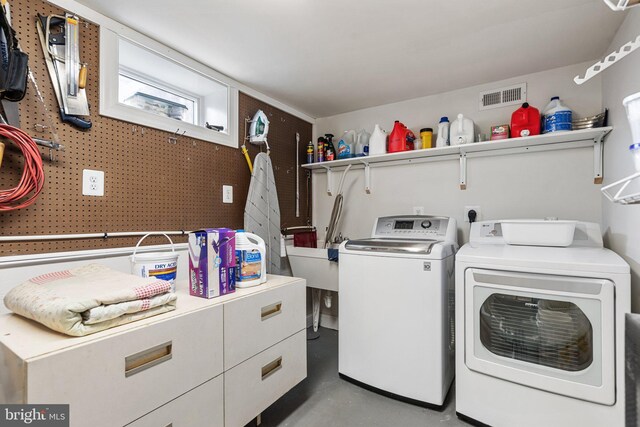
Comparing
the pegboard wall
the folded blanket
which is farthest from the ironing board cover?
the folded blanket

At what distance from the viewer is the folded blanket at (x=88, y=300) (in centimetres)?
93

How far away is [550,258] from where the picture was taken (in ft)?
4.82

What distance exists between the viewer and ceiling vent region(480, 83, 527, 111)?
232cm

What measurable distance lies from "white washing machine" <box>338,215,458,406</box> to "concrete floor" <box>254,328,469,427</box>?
7 centimetres

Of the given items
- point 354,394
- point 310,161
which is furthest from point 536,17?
point 354,394

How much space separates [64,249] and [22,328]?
0.58 m

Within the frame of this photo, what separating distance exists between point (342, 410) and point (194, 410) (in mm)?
975

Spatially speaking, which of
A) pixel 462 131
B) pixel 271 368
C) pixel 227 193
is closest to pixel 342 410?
pixel 271 368

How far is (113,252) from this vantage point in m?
1.66

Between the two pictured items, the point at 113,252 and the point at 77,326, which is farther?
the point at 113,252

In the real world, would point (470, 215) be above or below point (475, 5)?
below

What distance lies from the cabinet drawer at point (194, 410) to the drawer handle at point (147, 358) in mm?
171

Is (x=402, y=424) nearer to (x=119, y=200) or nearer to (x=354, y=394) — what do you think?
(x=354, y=394)

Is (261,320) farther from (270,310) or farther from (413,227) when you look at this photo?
(413,227)
